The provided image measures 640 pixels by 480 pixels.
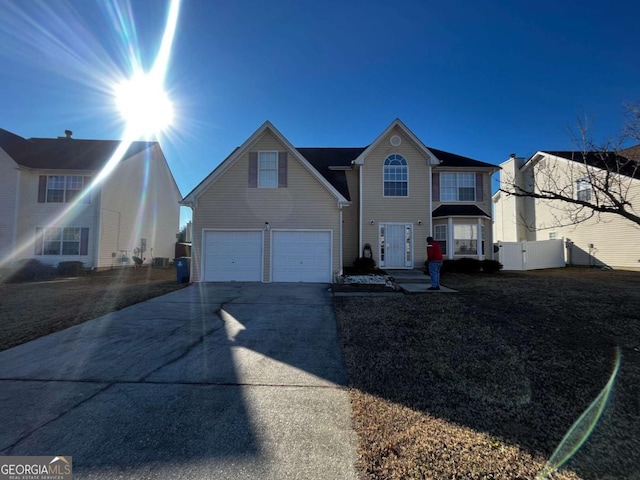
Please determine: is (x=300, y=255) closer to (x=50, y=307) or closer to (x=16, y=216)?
(x=50, y=307)

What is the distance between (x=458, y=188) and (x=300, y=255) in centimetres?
995

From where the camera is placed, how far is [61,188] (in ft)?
56.9

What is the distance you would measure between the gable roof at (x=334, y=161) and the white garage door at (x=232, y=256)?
18.0ft

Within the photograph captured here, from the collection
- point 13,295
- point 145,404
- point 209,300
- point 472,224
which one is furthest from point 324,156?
point 145,404

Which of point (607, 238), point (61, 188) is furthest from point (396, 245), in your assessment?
point (61, 188)

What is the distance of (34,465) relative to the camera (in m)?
2.42

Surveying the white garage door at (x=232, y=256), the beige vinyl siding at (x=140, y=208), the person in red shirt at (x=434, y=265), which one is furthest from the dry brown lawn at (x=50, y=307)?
the person in red shirt at (x=434, y=265)

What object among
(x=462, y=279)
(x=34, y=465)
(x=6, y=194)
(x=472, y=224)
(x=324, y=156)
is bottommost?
(x=34, y=465)

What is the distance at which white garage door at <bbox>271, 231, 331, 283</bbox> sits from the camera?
1215cm

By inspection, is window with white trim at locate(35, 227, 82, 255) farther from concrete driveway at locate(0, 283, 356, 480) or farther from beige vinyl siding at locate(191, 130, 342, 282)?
concrete driveway at locate(0, 283, 356, 480)

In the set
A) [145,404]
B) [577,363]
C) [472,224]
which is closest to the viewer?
[145,404]

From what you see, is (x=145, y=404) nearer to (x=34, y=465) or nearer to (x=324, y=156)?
(x=34, y=465)

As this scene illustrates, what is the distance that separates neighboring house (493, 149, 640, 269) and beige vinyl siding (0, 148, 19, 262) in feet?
83.0

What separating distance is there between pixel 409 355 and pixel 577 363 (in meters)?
2.29
